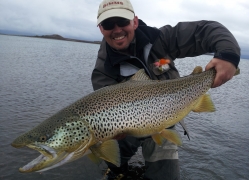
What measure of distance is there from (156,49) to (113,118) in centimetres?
173

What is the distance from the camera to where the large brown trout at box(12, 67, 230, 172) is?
2602 mm

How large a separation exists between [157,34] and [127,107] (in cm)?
172

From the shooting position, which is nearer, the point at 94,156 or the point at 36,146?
the point at 36,146

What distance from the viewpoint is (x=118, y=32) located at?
3.84 meters

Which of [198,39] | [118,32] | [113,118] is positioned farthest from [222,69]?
[118,32]

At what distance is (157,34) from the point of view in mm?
4109

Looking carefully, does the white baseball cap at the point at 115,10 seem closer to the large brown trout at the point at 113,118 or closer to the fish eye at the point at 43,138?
the large brown trout at the point at 113,118

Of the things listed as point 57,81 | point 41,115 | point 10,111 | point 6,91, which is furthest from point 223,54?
point 57,81

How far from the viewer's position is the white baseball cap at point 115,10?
3.68 m

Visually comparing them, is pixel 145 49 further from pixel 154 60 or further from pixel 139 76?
pixel 139 76

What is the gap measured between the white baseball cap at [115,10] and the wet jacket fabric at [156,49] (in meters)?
0.48

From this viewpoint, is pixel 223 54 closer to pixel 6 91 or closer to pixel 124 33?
pixel 124 33

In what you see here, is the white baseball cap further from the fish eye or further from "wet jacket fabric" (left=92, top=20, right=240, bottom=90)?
the fish eye

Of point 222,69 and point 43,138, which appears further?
point 222,69
